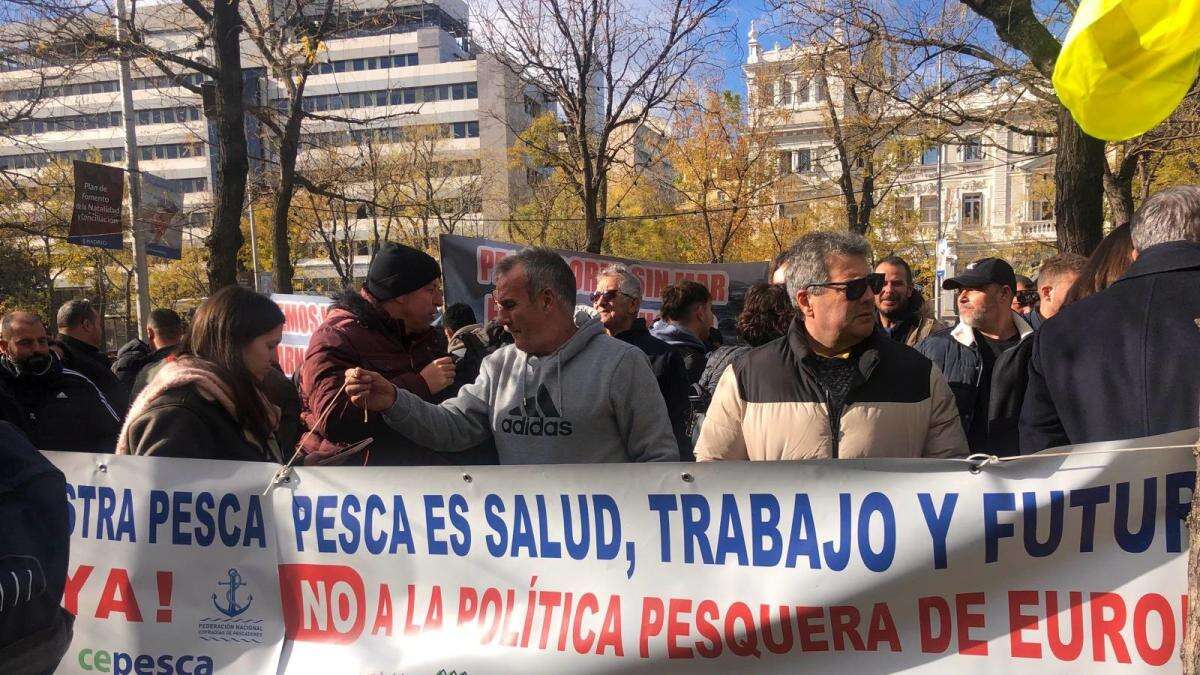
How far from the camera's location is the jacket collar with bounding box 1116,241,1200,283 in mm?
2264

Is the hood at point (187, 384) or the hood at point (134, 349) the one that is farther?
the hood at point (134, 349)

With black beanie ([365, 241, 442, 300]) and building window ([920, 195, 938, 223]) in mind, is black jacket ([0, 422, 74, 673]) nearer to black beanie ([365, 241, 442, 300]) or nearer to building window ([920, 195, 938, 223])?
black beanie ([365, 241, 442, 300])

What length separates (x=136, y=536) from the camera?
280 centimetres

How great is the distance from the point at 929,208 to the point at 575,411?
5479cm

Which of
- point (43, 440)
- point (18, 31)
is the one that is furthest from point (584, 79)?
point (43, 440)

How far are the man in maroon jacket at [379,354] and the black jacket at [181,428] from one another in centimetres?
38

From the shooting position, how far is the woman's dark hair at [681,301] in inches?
212

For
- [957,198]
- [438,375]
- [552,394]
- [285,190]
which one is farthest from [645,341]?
[957,198]

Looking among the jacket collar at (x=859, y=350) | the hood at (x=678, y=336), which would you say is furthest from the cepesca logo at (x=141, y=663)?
the hood at (x=678, y=336)

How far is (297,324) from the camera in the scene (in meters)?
7.30

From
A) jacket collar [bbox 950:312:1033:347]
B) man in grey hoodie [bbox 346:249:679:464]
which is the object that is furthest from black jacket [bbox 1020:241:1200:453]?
jacket collar [bbox 950:312:1033:347]

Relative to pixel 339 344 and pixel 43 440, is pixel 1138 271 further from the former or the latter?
pixel 43 440

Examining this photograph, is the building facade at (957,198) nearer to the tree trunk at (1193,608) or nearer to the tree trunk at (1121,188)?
the tree trunk at (1121,188)

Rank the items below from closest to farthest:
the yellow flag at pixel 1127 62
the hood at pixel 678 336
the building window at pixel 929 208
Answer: the yellow flag at pixel 1127 62 < the hood at pixel 678 336 < the building window at pixel 929 208
